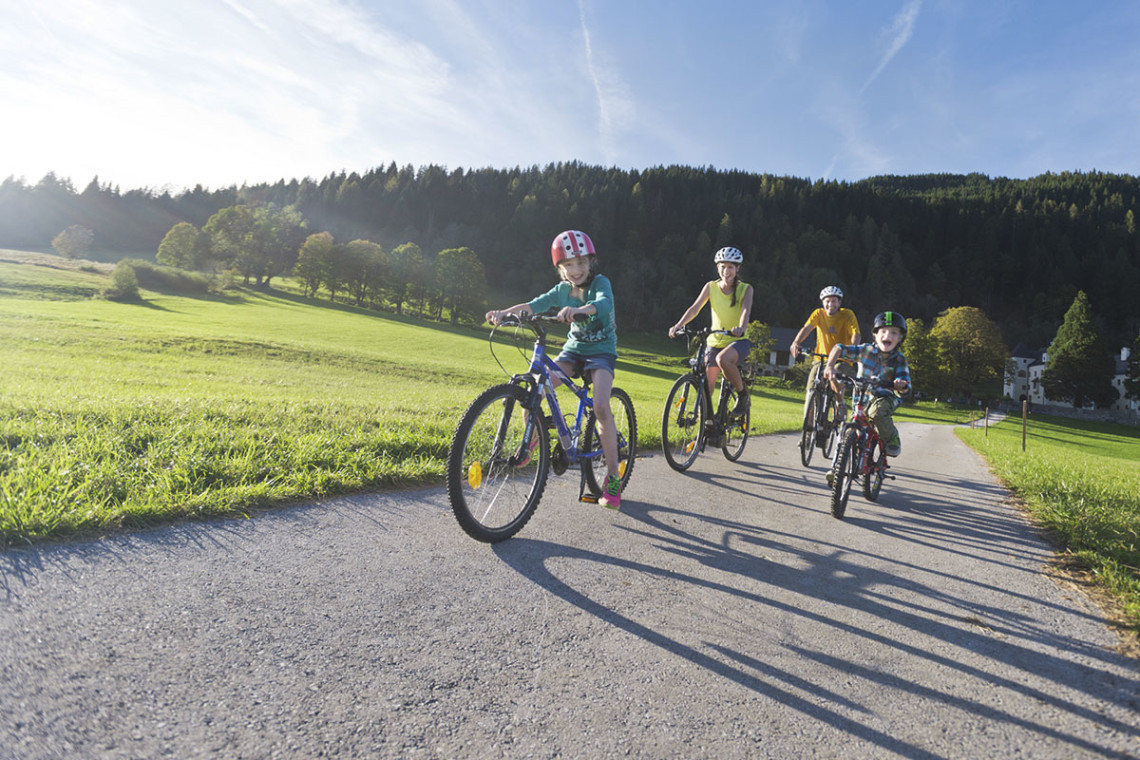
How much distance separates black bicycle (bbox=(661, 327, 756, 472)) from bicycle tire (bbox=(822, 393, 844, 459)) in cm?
145

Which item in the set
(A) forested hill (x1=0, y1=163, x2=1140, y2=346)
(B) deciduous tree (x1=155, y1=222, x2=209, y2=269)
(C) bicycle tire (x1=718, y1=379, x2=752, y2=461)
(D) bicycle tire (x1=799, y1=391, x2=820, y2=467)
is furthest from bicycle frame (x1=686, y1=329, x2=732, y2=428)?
(B) deciduous tree (x1=155, y1=222, x2=209, y2=269)

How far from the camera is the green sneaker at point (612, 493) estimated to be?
433 centimetres

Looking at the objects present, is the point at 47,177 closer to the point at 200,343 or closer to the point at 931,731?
the point at 200,343

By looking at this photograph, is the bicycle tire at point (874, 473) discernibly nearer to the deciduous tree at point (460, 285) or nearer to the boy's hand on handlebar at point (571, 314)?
the boy's hand on handlebar at point (571, 314)

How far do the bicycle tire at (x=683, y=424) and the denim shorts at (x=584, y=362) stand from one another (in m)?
2.12

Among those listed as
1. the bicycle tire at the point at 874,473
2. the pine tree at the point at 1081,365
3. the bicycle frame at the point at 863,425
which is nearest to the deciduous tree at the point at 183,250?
the bicycle frame at the point at 863,425

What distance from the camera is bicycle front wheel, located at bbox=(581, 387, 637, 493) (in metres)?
4.55

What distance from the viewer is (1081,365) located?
212ft

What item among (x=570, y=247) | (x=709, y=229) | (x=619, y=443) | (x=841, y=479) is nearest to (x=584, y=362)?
(x=619, y=443)

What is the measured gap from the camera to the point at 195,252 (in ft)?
270

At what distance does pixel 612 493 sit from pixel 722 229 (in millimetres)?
122298

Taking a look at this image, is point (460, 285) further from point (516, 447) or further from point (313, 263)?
point (516, 447)

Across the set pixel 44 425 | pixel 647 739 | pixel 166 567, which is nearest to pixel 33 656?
pixel 166 567

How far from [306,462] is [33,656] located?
293 cm
